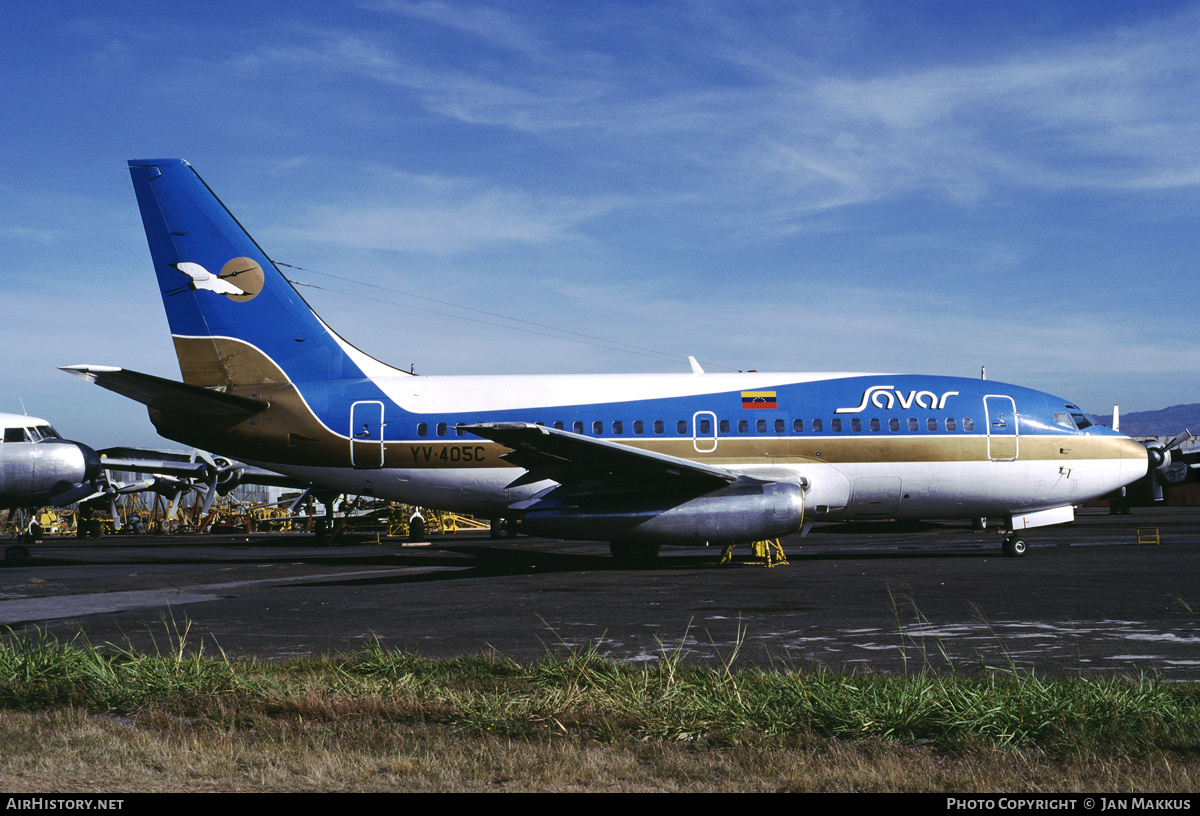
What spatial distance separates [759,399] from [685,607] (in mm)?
8993

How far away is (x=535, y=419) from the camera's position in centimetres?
2020

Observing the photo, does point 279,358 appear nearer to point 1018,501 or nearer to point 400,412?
point 400,412

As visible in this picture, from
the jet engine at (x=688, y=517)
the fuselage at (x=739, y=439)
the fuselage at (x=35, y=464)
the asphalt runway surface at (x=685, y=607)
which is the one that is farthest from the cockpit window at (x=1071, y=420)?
the fuselage at (x=35, y=464)

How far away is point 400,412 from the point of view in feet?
66.1

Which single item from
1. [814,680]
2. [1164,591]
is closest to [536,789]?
[814,680]

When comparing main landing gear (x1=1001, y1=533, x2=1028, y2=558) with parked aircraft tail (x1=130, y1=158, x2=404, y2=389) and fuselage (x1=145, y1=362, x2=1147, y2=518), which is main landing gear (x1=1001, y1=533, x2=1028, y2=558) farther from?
parked aircraft tail (x1=130, y1=158, x2=404, y2=389)

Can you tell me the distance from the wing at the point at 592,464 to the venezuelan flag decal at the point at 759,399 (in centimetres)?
253

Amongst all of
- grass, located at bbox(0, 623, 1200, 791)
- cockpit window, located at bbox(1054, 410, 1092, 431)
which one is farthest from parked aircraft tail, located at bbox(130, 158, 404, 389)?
cockpit window, located at bbox(1054, 410, 1092, 431)

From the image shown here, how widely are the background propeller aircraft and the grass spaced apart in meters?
12.3

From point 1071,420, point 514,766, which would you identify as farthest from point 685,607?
point 1071,420

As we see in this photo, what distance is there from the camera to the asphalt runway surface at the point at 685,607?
8.54 metres

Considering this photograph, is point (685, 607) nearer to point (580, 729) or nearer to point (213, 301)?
point (580, 729)

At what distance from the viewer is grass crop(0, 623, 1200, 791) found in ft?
15.6

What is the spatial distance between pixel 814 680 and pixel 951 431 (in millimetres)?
15201
